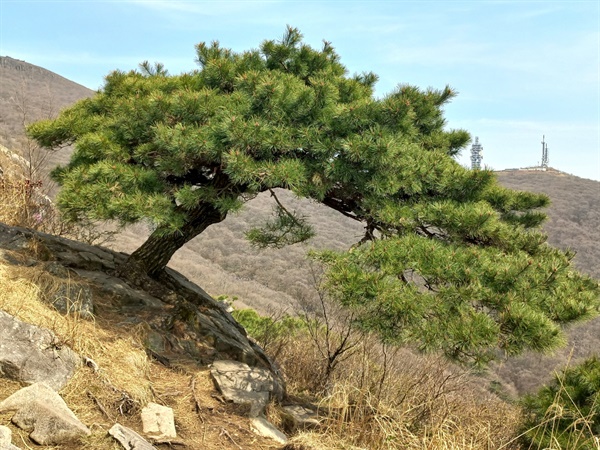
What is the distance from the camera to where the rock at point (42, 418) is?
296cm

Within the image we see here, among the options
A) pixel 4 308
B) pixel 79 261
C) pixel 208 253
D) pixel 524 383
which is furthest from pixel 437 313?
pixel 208 253

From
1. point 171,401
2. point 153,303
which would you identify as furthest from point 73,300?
point 171,401

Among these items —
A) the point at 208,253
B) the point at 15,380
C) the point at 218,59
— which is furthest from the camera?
the point at 208,253

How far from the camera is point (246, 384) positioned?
4723 mm

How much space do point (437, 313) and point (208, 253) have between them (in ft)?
65.2

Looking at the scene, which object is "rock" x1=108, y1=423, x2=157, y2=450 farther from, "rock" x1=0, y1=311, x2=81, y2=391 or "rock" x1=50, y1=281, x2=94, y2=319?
"rock" x1=50, y1=281, x2=94, y2=319

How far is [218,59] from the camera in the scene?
16.8 ft

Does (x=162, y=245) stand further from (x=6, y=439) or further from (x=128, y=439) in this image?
(x=6, y=439)

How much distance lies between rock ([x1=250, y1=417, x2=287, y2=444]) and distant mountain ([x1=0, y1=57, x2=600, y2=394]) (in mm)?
1867

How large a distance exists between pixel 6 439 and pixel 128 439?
2.33ft

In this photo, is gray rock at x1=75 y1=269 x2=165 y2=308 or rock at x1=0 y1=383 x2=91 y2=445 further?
gray rock at x1=75 y1=269 x2=165 y2=308

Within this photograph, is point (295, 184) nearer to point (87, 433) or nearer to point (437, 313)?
point (437, 313)

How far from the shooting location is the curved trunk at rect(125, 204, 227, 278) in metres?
5.57

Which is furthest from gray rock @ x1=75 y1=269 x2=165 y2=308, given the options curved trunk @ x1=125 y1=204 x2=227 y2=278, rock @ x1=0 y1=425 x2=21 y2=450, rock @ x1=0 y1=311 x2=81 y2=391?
rock @ x1=0 y1=425 x2=21 y2=450
